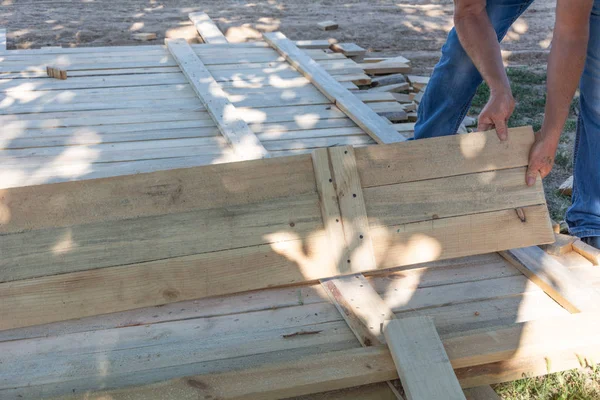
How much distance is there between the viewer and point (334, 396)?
80.0 inches

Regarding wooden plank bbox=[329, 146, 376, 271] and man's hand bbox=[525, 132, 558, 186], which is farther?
man's hand bbox=[525, 132, 558, 186]

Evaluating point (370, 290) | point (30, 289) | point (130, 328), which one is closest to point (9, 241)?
point (30, 289)

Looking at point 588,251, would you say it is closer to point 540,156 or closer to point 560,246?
point 560,246

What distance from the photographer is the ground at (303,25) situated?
6805 millimetres

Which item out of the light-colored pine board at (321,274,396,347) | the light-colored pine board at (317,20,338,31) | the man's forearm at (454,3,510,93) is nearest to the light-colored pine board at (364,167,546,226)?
the light-colored pine board at (321,274,396,347)

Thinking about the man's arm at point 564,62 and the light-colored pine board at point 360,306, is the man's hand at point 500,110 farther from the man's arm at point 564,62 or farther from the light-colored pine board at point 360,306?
the light-colored pine board at point 360,306

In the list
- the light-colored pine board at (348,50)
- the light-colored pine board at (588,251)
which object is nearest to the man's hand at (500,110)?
the light-colored pine board at (588,251)

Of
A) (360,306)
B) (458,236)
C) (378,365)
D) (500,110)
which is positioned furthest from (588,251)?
(378,365)

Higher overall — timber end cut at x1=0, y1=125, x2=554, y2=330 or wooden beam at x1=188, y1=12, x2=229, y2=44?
timber end cut at x1=0, y1=125, x2=554, y2=330

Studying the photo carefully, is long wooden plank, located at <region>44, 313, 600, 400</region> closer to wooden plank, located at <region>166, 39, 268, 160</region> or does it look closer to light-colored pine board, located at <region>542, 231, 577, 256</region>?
light-colored pine board, located at <region>542, 231, 577, 256</region>

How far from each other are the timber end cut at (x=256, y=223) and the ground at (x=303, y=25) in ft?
8.92

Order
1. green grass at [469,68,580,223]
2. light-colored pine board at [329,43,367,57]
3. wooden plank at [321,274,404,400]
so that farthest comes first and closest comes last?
light-colored pine board at [329,43,367,57] → green grass at [469,68,580,223] → wooden plank at [321,274,404,400]

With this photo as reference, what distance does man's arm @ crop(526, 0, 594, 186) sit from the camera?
99.2 inches

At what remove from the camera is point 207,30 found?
6688 millimetres
